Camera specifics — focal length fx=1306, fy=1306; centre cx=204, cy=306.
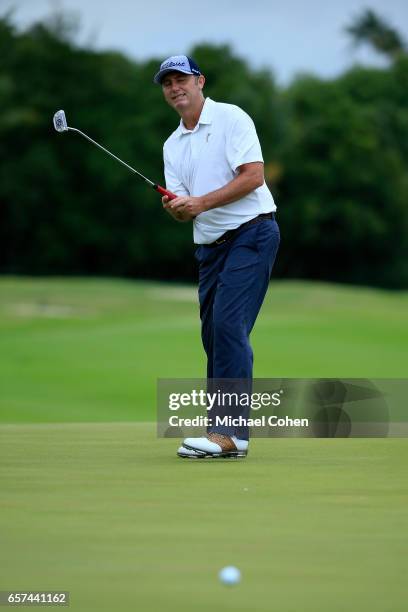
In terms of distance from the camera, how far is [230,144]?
598cm

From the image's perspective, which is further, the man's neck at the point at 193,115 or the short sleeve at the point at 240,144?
the man's neck at the point at 193,115

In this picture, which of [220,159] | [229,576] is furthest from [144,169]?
[229,576]

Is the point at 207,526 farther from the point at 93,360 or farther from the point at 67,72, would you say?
the point at 67,72

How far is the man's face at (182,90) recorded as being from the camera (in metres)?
6.11

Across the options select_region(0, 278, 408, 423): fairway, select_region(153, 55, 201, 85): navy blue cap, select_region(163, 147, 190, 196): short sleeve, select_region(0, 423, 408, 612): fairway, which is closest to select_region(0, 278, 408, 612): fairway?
select_region(0, 423, 408, 612): fairway

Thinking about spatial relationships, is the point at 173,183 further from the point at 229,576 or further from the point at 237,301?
the point at 229,576

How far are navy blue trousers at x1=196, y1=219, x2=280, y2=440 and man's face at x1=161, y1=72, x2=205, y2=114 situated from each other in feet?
2.13

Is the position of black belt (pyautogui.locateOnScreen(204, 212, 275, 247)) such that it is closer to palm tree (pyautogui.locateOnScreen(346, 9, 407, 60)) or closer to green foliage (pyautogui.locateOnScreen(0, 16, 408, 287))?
green foliage (pyautogui.locateOnScreen(0, 16, 408, 287))

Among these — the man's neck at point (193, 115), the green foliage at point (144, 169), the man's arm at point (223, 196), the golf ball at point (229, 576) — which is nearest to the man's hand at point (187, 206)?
the man's arm at point (223, 196)

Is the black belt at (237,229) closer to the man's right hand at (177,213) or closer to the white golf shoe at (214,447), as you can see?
the man's right hand at (177,213)

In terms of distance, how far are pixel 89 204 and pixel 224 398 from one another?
6099 cm

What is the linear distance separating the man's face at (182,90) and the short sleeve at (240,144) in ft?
0.84

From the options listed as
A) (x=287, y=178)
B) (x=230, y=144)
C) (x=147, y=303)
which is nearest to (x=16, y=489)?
(x=230, y=144)

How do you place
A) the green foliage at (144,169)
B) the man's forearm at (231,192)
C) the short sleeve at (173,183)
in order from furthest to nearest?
the green foliage at (144,169) < the short sleeve at (173,183) < the man's forearm at (231,192)
